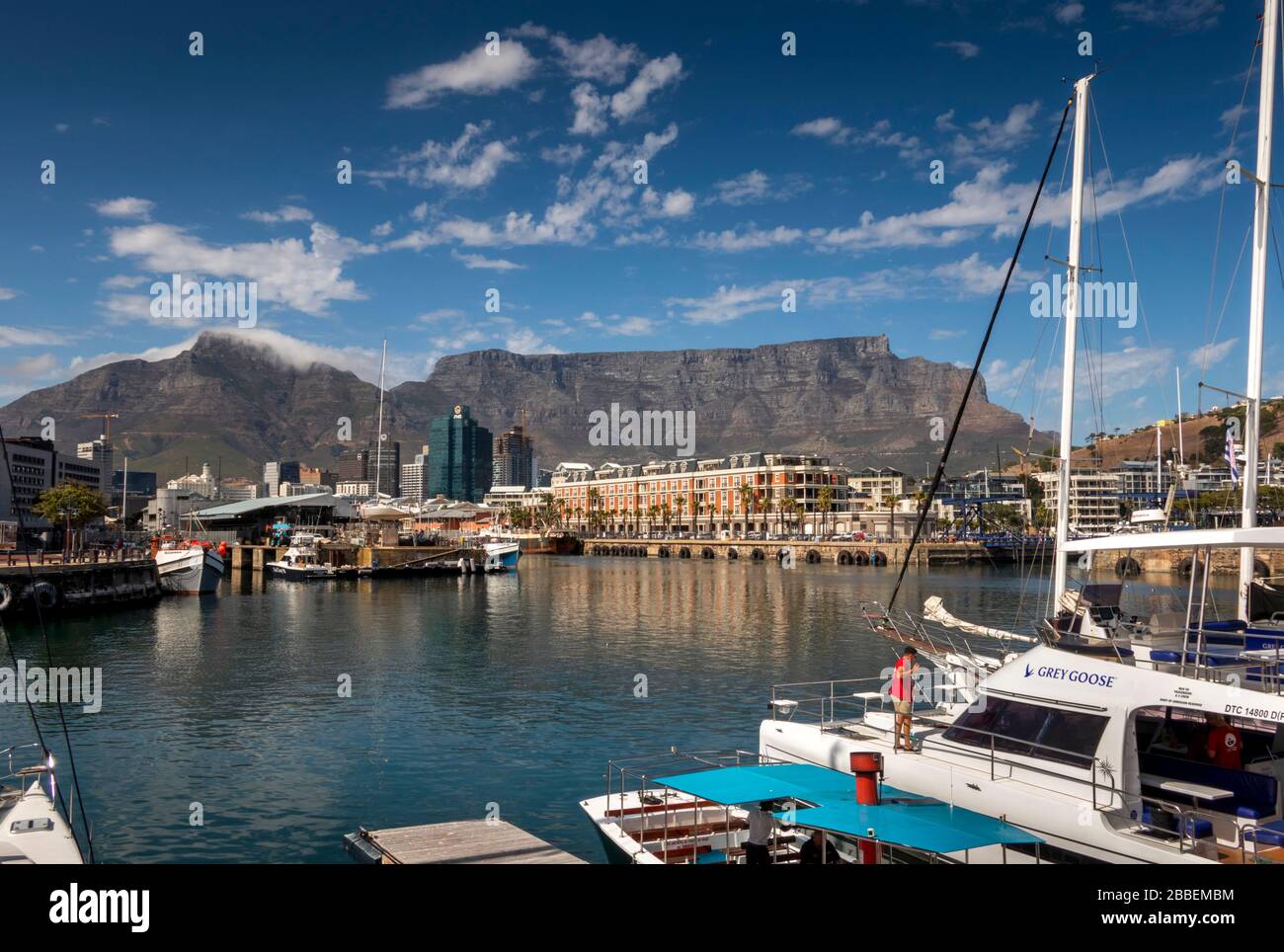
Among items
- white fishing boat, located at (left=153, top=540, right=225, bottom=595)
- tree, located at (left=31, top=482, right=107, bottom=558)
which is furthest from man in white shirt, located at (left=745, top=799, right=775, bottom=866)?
tree, located at (left=31, top=482, right=107, bottom=558)

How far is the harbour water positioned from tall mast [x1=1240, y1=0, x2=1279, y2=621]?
16305mm

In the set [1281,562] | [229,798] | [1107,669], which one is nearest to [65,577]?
[229,798]

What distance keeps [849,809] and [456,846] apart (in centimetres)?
708

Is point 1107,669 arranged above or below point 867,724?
above

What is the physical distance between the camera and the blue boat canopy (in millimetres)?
13172

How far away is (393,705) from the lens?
35688 millimetres

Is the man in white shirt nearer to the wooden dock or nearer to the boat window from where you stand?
the wooden dock

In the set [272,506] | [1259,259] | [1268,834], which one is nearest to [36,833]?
[1268,834]

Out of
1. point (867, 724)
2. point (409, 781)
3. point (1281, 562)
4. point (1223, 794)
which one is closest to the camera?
point (1223, 794)

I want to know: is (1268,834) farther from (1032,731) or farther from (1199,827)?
(1032,731)

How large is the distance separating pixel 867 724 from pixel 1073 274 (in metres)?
19.9

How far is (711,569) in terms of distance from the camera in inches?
5285

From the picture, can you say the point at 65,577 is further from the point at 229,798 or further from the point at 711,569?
the point at 711,569

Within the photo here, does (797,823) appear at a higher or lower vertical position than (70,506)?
lower
